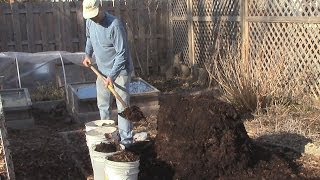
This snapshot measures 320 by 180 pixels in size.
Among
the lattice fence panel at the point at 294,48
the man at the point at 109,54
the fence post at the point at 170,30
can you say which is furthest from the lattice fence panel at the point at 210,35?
the man at the point at 109,54

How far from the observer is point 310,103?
7801 mm

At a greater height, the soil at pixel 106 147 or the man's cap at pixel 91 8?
the man's cap at pixel 91 8

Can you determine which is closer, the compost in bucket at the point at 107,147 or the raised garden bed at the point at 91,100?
the compost in bucket at the point at 107,147

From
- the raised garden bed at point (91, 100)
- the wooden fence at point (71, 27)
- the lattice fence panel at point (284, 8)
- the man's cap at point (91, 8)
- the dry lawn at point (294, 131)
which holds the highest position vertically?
the man's cap at point (91, 8)

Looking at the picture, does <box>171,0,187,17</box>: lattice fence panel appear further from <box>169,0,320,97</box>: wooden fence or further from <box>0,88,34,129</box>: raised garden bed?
<box>0,88,34,129</box>: raised garden bed

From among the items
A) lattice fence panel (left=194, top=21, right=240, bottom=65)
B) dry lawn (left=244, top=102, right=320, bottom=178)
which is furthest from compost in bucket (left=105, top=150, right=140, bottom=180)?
lattice fence panel (left=194, top=21, right=240, bottom=65)

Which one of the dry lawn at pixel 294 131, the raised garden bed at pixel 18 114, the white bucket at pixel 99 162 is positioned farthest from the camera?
the raised garden bed at pixel 18 114

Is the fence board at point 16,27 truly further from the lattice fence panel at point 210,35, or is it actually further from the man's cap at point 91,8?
the man's cap at point 91,8

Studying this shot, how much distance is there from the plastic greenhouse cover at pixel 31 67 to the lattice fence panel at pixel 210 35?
3372 mm

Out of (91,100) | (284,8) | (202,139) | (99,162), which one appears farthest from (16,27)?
(202,139)

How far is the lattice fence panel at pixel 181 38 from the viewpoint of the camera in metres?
12.3

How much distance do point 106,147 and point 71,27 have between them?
25.2 ft

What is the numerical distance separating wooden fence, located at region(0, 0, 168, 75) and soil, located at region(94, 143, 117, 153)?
7.45 meters

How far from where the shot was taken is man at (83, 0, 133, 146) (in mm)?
5152
